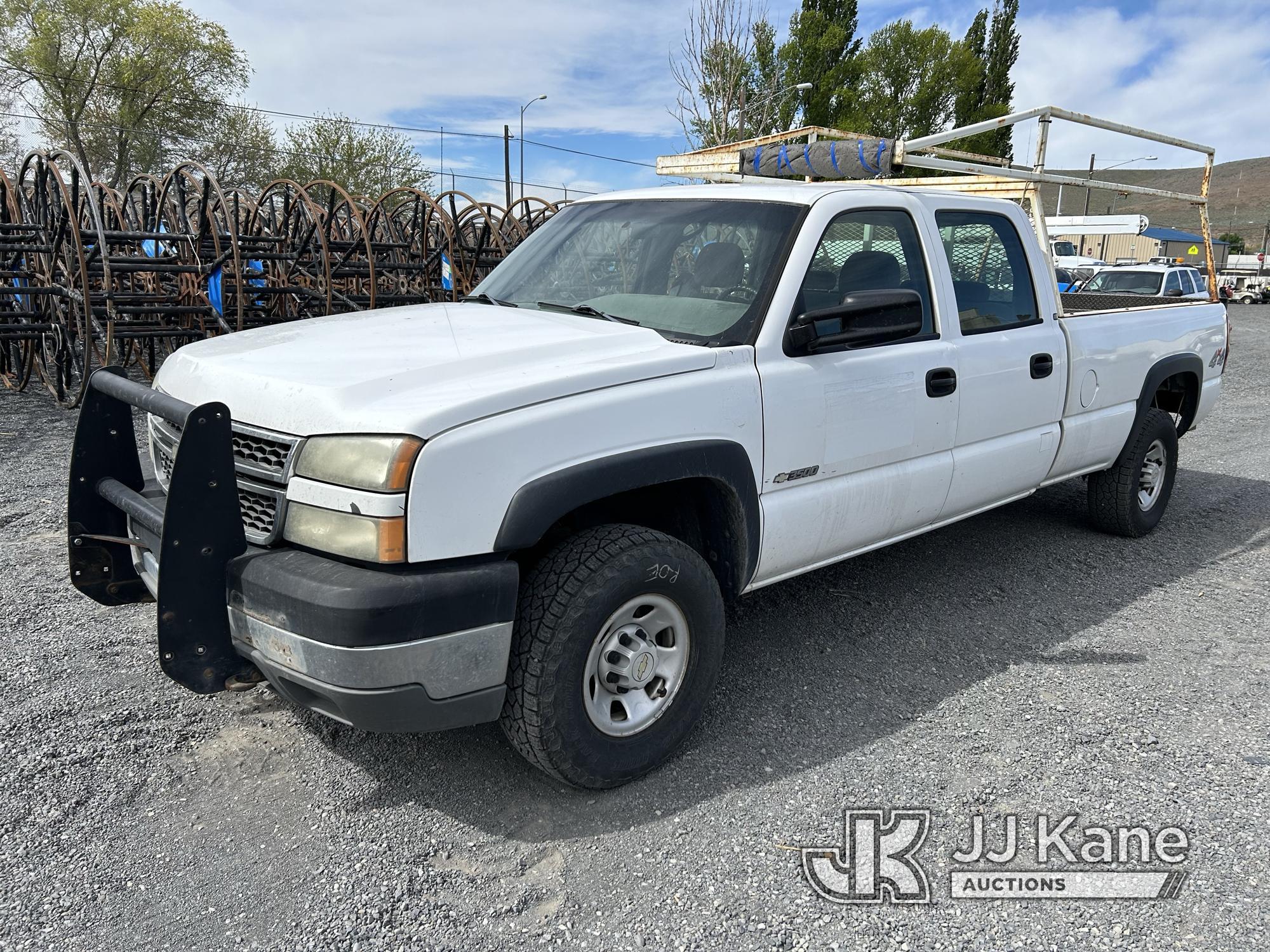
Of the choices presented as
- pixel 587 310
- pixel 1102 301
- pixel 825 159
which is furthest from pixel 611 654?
pixel 1102 301

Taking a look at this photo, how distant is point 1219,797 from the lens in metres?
2.91

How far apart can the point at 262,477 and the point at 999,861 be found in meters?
2.32

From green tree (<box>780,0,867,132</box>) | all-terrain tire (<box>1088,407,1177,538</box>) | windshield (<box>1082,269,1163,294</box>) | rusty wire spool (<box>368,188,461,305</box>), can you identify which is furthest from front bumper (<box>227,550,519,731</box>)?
green tree (<box>780,0,867,132</box>)

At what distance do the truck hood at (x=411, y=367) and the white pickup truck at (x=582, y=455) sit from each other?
0.04ft

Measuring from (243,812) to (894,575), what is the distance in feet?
10.7

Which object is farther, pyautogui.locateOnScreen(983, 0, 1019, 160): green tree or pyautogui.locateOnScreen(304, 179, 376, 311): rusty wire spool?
pyautogui.locateOnScreen(983, 0, 1019, 160): green tree

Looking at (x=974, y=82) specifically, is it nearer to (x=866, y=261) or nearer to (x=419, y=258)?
(x=419, y=258)

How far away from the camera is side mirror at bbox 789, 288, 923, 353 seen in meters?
3.11

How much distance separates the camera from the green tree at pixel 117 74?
37094 mm

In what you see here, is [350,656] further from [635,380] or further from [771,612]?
[771,612]

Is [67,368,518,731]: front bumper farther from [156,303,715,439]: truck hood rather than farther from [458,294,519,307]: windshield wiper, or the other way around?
[458,294,519,307]: windshield wiper

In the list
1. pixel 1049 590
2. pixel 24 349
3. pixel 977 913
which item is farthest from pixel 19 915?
pixel 24 349

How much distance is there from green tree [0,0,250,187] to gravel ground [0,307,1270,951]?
40038mm

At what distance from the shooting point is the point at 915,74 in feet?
108
